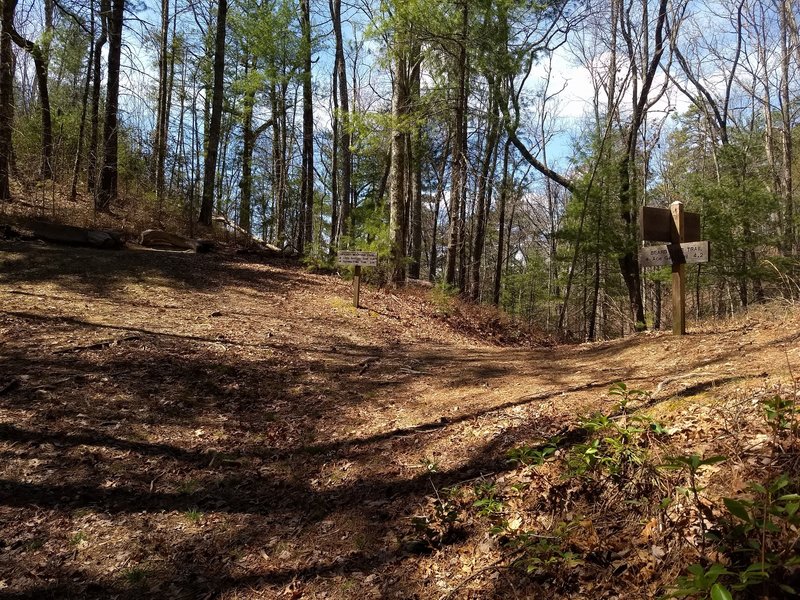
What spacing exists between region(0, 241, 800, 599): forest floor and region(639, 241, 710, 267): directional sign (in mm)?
934

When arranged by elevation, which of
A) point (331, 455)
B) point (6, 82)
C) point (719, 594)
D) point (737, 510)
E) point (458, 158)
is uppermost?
point (6, 82)

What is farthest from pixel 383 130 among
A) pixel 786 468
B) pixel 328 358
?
pixel 786 468

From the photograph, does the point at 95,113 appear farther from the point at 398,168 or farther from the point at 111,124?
the point at 398,168

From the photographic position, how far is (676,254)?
588 centimetres

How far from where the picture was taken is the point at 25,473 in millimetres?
3727

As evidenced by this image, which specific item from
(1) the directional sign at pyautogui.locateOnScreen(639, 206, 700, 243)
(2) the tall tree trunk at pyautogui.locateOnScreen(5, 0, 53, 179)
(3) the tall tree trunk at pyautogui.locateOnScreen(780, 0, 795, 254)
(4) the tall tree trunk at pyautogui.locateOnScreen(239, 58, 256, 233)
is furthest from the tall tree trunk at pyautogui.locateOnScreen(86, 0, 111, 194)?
(3) the tall tree trunk at pyautogui.locateOnScreen(780, 0, 795, 254)

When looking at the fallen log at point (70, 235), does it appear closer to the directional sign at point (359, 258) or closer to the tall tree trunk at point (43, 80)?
the tall tree trunk at point (43, 80)

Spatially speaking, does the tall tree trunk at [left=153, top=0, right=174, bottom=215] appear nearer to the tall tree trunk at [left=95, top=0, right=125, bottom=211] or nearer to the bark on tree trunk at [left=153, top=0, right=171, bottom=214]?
the bark on tree trunk at [left=153, top=0, right=171, bottom=214]

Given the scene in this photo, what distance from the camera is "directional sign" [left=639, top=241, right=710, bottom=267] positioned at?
18.5 ft

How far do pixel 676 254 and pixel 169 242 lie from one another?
12157 mm

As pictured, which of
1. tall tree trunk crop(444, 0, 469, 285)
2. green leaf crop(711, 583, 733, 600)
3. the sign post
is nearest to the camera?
green leaf crop(711, 583, 733, 600)

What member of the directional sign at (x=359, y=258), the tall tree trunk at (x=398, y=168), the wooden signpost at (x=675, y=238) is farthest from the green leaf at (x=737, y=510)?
the tall tree trunk at (x=398, y=168)

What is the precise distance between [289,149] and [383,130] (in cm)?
1438

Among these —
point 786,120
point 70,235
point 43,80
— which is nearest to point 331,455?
point 70,235
